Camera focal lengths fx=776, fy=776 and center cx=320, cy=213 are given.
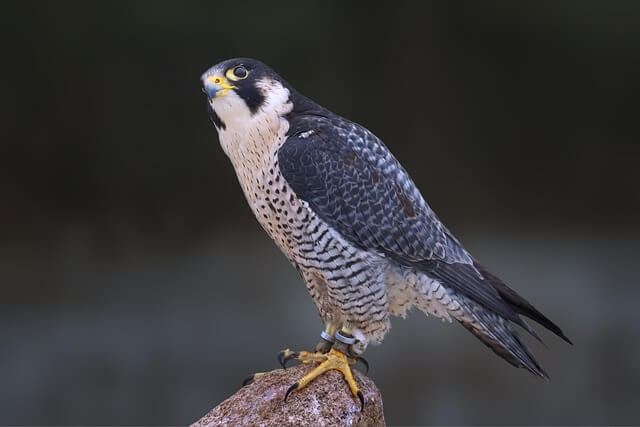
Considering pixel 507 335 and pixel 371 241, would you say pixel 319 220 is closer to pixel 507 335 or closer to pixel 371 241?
pixel 371 241

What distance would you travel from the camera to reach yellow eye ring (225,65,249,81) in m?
2.39

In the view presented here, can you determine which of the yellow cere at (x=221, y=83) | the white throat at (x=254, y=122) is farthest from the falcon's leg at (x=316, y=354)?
the yellow cere at (x=221, y=83)

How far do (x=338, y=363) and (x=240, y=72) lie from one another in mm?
1001

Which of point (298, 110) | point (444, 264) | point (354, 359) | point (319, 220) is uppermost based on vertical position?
point (298, 110)

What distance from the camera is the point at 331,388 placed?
256cm

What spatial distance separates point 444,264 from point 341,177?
1.47 feet

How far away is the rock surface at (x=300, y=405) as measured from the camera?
8.20 ft

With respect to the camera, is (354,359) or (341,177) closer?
(341,177)

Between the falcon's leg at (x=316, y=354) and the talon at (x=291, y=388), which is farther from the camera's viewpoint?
the falcon's leg at (x=316, y=354)

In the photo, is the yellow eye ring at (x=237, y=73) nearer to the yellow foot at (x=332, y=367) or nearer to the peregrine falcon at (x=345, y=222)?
the peregrine falcon at (x=345, y=222)

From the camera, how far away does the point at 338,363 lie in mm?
2584

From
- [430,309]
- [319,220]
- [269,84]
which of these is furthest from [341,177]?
[430,309]

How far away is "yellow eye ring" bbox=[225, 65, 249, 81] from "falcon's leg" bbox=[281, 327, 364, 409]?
888 millimetres

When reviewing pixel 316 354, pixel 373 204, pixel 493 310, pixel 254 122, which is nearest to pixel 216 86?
pixel 254 122
